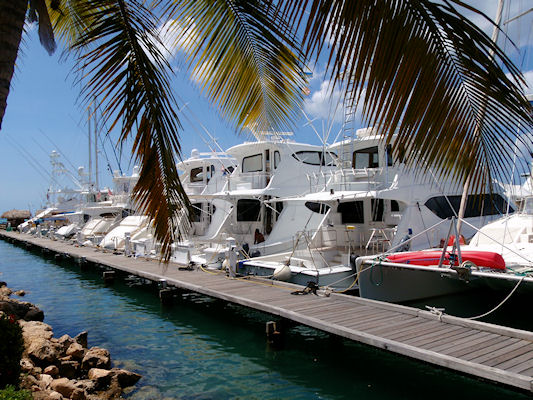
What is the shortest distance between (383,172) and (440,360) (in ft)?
33.0

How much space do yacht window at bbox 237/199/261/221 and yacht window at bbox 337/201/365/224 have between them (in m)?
5.26

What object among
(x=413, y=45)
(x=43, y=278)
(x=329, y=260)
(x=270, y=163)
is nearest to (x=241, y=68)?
(x=413, y=45)

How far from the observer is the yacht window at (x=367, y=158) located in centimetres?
1758

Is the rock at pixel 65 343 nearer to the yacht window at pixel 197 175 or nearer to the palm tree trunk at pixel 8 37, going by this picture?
the palm tree trunk at pixel 8 37

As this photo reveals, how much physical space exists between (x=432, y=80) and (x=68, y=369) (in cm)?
871

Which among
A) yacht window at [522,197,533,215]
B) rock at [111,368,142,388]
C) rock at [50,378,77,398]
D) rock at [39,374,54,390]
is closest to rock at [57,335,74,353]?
rock at [39,374,54,390]

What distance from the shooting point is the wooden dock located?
20.4 feet

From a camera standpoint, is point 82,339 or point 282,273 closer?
point 82,339

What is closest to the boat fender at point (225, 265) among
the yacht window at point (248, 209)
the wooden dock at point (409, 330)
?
the wooden dock at point (409, 330)

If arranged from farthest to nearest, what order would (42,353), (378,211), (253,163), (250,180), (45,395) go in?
(253,163) → (250,180) → (378,211) → (42,353) → (45,395)

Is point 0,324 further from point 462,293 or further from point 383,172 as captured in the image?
point 383,172

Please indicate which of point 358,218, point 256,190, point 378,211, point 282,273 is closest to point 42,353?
point 282,273

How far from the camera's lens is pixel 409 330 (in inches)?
317

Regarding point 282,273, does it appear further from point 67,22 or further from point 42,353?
point 67,22
